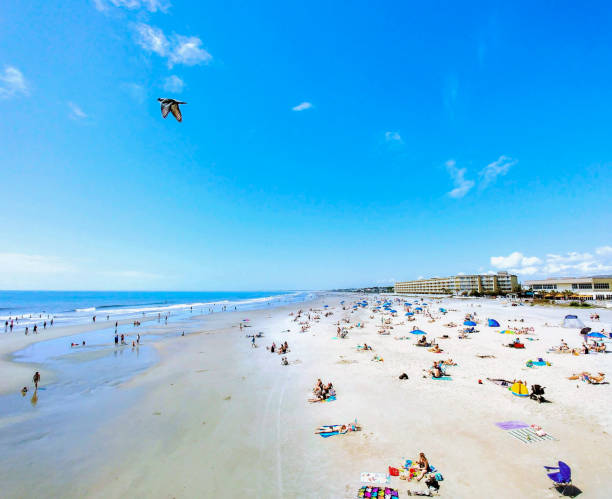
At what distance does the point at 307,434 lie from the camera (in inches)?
401

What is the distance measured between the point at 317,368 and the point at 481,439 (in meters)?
10.3

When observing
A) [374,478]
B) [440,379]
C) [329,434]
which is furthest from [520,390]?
[374,478]

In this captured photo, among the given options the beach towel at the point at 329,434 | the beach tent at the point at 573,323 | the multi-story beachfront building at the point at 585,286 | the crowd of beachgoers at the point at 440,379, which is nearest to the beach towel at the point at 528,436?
the crowd of beachgoers at the point at 440,379

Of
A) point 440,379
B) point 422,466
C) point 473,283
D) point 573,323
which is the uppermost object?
point 473,283

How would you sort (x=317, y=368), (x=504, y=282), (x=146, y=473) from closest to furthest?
(x=146, y=473) < (x=317, y=368) < (x=504, y=282)

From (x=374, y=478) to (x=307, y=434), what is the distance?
319cm

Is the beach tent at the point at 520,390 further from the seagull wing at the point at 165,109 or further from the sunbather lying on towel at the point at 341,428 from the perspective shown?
the seagull wing at the point at 165,109

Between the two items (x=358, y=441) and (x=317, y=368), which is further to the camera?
(x=317, y=368)

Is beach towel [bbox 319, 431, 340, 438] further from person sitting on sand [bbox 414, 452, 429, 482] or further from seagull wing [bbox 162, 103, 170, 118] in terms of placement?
seagull wing [bbox 162, 103, 170, 118]

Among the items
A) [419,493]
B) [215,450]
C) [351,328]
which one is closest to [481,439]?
[419,493]

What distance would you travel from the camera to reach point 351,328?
35.2 metres

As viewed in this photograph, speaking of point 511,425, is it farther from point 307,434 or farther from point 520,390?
point 307,434

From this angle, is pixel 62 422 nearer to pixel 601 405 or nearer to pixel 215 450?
pixel 215 450

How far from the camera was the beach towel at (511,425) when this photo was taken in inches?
391
